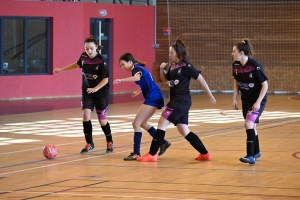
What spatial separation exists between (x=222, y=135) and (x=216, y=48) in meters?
13.1

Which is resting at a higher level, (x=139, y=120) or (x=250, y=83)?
(x=250, y=83)

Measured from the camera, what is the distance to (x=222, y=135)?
1262 cm

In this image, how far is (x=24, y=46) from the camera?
22188 millimetres

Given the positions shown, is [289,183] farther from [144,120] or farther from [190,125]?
[190,125]

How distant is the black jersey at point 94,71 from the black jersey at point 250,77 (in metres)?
2.02

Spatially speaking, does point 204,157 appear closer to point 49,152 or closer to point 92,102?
point 92,102

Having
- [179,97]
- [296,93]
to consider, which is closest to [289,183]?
[179,97]

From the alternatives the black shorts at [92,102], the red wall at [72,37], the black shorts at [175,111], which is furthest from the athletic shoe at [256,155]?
the red wall at [72,37]

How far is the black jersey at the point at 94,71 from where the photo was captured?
10.1m

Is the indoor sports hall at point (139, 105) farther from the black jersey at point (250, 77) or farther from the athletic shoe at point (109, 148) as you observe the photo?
the black jersey at point (250, 77)

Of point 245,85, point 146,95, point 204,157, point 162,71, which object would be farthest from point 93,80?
point 245,85

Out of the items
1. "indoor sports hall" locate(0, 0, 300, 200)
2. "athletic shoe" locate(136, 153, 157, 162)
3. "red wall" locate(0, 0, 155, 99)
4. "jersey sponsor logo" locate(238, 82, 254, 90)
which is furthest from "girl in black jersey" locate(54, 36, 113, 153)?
"red wall" locate(0, 0, 155, 99)

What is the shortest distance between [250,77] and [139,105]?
10.6m

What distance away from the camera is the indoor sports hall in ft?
→ 25.4
